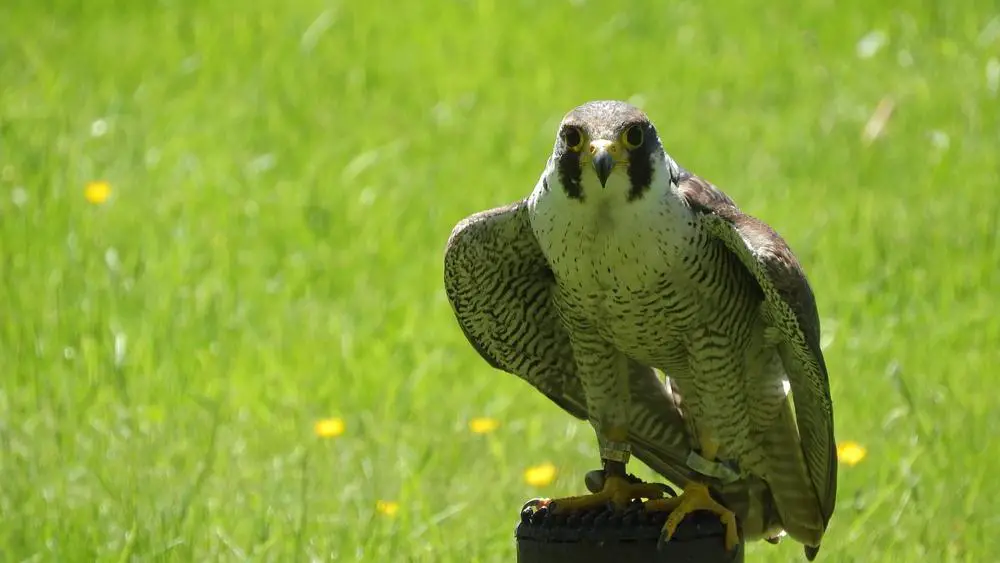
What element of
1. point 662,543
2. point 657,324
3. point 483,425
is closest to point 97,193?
point 483,425

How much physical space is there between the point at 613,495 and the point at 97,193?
3.69m

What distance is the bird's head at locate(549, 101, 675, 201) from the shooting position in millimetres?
3504

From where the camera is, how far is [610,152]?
11.3 feet

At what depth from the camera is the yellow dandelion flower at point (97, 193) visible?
22.1ft

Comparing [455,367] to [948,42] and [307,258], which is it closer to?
[307,258]

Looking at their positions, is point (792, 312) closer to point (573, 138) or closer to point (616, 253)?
point (616, 253)

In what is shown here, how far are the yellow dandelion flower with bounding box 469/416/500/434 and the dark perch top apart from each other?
188 cm

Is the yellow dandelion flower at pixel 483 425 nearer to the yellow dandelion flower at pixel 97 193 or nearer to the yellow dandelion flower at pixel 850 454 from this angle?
the yellow dandelion flower at pixel 850 454

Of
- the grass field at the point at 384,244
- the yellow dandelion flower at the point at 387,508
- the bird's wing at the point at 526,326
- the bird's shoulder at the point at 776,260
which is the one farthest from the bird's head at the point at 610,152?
the yellow dandelion flower at the point at 387,508

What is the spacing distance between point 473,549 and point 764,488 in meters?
0.95

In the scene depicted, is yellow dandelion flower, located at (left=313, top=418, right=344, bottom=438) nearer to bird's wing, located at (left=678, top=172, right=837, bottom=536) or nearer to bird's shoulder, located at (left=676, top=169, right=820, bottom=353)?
bird's wing, located at (left=678, top=172, right=837, bottom=536)

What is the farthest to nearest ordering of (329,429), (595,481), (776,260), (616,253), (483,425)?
(483,425) → (329,429) → (595,481) → (616,253) → (776,260)

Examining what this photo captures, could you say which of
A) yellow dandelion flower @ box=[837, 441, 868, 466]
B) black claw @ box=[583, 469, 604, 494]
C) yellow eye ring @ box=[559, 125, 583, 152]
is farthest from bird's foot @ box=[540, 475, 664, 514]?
yellow dandelion flower @ box=[837, 441, 868, 466]

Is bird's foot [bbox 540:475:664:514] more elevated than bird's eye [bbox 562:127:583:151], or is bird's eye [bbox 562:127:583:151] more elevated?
bird's eye [bbox 562:127:583:151]
